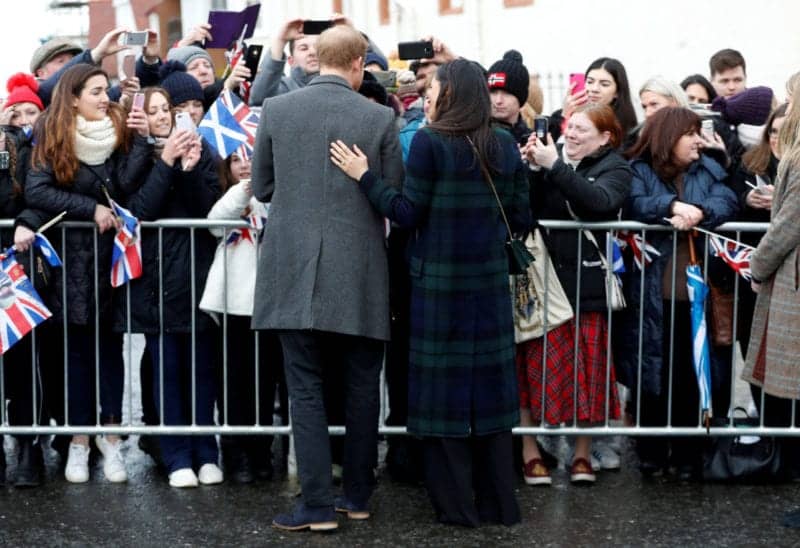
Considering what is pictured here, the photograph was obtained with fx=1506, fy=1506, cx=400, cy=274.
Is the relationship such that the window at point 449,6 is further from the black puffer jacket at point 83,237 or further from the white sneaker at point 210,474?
the white sneaker at point 210,474

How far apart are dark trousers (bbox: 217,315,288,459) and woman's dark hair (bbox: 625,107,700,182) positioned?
6.97 feet

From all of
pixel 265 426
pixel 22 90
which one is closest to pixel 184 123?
pixel 22 90

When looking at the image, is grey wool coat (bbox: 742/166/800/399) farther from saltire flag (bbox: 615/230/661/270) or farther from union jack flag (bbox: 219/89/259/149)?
union jack flag (bbox: 219/89/259/149)

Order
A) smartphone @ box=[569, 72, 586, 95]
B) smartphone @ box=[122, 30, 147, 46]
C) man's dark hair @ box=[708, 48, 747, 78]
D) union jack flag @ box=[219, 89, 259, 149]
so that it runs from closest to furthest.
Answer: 1. union jack flag @ box=[219, 89, 259, 149]
2. smartphone @ box=[122, 30, 147, 46]
3. smartphone @ box=[569, 72, 586, 95]
4. man's dark hair @ box=[708, 48, 747, 78]

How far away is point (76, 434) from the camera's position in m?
7.57

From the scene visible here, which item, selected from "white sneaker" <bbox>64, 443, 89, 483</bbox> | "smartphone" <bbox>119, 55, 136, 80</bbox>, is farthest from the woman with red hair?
"smartphone" <bbox>119, 55, 136, 80</bbox>

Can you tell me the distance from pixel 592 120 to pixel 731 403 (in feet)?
5.24

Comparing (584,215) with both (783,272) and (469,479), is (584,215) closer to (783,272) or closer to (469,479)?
(783,272)

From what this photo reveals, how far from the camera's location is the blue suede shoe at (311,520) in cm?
666

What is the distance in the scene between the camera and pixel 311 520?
6664 millimetres

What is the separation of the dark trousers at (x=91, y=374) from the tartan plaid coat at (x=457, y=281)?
1.77m

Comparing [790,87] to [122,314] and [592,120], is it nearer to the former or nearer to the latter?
[592,120]

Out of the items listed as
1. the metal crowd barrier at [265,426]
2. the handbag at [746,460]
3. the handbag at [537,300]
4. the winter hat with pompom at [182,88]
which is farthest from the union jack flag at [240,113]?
the handbag at [746,460]

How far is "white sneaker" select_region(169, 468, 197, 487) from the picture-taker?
24.4ft
